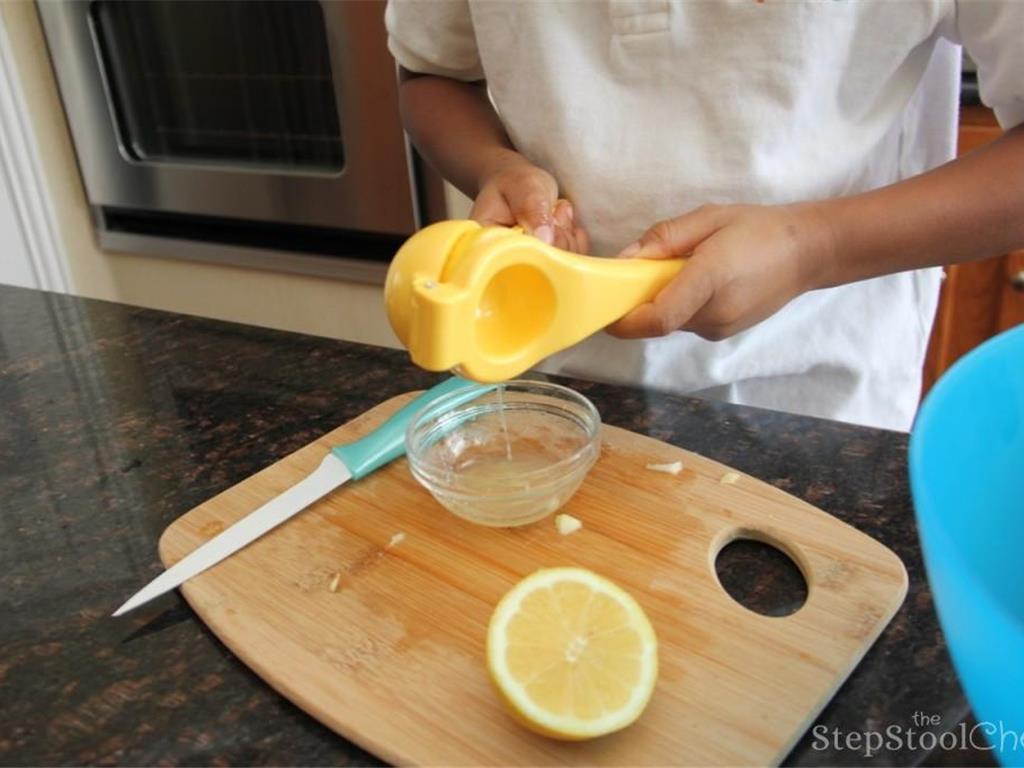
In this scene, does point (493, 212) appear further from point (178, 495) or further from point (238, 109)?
point (238, 109)

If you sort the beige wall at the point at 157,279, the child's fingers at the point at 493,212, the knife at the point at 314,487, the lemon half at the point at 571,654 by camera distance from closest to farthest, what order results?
the lemon half at the point at 571,654 → the knife at the point at 314,487 → the child's fingers at the point at 493,212 → the beige wall at the point at 157,279

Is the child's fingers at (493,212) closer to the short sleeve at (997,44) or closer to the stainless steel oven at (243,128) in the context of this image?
the short sleeve at (997,44)

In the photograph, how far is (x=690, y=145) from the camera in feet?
2.35

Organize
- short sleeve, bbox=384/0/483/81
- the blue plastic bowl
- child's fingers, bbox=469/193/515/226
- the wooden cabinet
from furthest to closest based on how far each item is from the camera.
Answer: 1. the wooden cabinet
2. short sleeve, bbox=384/0/483/81
3. child's fingers, bbox=469/193/515/226
4. the blue plastic bowl

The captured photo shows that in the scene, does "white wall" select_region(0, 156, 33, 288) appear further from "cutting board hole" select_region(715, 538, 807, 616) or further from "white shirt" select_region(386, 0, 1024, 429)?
"cutting board hole" select_region(715, 538, 807, 616)

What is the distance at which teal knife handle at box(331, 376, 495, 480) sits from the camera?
632mm

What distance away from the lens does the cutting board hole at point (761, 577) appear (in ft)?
1.69

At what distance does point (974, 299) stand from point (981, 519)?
3.57 ft

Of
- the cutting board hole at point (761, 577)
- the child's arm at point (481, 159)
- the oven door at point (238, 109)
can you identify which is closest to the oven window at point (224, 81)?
the oven door at point (238, 109)

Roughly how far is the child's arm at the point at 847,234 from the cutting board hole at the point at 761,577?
150 mm

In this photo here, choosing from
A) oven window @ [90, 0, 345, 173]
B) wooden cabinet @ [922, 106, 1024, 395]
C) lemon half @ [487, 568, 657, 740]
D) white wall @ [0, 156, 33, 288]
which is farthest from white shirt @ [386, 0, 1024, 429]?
white wall @ [0, 156, 33, 288]

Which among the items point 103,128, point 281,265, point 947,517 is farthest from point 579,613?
point 103,128

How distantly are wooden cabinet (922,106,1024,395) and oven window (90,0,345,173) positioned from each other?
0.92 m

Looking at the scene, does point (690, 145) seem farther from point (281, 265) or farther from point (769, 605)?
point (281, 265)
